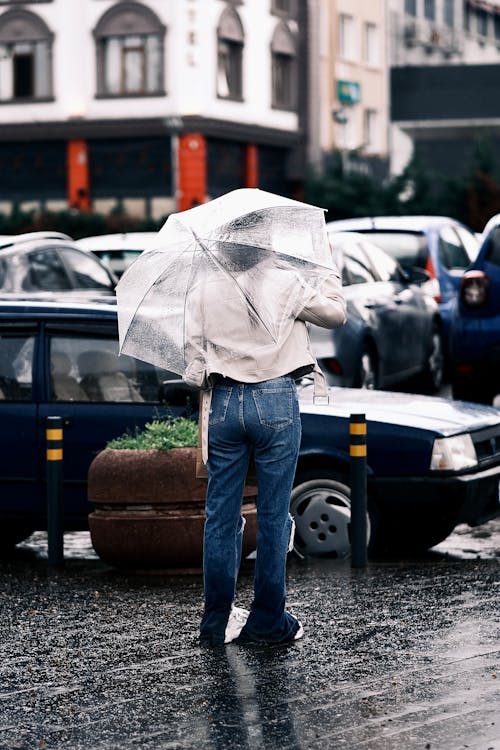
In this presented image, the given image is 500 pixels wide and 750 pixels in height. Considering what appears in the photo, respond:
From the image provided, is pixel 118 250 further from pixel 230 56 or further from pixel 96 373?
pixel 230 56

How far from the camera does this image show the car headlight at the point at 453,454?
30.6 ft

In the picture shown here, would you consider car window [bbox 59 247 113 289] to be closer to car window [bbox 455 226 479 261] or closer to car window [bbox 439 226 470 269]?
car window [bbox 439 226 470 269]

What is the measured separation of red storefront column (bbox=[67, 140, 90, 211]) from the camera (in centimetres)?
5256

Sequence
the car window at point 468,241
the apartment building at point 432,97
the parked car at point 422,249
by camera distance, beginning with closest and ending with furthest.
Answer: the parked car at point 422,249 → the car window at point 468,241 → the apartment building at point 432,97

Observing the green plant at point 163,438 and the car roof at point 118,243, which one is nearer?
the green plant at point 163,438

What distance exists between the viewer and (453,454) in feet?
30.8

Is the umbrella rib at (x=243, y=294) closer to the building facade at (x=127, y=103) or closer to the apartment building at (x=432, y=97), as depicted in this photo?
the building facade at (x=127, y=103)

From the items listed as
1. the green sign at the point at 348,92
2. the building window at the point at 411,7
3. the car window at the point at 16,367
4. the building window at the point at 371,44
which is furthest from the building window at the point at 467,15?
the car window at the point at 16,367

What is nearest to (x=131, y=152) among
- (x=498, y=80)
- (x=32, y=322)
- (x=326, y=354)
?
(x=498, y=80)

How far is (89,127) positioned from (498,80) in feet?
57.3

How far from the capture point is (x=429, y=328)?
17.6 metres

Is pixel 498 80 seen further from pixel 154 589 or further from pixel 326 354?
pixel 154 589

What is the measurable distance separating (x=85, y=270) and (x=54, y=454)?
7278mm

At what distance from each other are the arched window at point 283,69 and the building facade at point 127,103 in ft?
4.38
